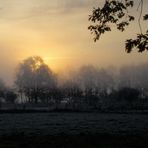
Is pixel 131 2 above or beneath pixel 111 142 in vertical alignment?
above

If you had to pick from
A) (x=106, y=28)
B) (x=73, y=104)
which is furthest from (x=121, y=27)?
(x=73, y=104)

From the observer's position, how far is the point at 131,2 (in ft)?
70.0

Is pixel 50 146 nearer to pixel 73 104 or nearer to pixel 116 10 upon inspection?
pixel 116 10

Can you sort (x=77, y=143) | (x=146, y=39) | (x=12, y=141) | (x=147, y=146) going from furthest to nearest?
(x=12, y=141) → (x=77, y=143) → (x=147, y=146) → (x=146, y=39)

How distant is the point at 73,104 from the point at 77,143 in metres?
172

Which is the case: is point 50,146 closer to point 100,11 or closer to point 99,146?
point 99,146

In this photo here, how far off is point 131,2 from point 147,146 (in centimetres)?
716

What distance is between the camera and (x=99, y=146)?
81.7ft

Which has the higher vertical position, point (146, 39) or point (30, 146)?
point (146, 39)

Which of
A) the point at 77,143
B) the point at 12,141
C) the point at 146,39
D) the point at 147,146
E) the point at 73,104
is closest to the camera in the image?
the point at 146,39

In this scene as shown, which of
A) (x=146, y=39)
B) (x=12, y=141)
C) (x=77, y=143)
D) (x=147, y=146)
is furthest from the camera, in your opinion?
(x=12, y=141)

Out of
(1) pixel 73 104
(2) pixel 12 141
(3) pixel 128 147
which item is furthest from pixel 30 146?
(1) pixel 73 104

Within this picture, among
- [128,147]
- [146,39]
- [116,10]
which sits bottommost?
[128,147]

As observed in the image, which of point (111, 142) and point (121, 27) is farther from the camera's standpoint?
point (111, 142)
